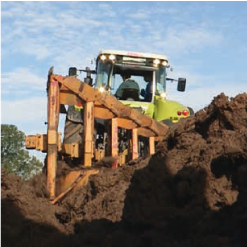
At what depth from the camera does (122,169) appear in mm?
6848

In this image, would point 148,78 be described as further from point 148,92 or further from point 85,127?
point 85,127

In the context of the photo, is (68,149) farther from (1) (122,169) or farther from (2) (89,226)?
(2) (89,226)

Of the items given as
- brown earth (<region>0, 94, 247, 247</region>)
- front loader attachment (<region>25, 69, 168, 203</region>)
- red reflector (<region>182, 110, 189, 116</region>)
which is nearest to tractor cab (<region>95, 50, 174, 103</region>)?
red reflector (<region>182, 110, 189, 116</region>)

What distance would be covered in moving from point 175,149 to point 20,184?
296 cm

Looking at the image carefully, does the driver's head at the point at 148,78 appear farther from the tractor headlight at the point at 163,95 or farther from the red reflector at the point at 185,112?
the red reflector at the point at 185,112

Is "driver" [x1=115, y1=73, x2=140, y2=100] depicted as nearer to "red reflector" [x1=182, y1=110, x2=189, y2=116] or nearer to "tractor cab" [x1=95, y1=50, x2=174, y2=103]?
"tractor cab" [x1=95, y1=50, x2=174, y2=103]

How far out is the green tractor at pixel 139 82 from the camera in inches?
411

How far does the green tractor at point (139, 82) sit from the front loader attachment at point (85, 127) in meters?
1.68

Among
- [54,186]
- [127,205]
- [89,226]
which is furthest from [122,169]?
[127,205]

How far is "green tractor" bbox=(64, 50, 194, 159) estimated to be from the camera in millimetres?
10430

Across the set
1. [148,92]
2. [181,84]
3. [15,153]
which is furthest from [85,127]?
[15,153]

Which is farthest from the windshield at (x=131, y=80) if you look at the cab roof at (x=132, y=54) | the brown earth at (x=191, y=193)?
the brown earth at (x=191, y=193)

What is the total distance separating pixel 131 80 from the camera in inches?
424

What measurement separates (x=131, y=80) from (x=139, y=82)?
41cm
